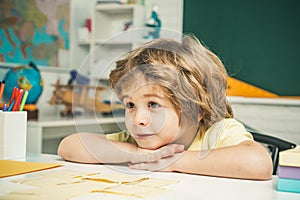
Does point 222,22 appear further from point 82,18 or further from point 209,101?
point 209,101

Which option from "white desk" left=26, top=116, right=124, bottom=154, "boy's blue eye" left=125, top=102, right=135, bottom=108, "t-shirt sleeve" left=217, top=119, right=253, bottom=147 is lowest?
"white desk" left=26, top=116, right=124, bottom=154

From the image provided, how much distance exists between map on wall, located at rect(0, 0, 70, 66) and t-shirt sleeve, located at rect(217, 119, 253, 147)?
1.80 m

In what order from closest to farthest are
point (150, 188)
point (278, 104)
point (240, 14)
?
point (150, 188) → point (278, 104) → point (240, 14)

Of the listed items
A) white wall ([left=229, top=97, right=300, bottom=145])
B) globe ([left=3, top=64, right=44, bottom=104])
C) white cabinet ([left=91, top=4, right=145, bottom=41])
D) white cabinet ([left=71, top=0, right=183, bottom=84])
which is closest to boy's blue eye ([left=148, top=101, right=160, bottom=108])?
globe ([left=3, top=64, right=44, bottom=104])

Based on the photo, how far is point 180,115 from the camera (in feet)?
2.95

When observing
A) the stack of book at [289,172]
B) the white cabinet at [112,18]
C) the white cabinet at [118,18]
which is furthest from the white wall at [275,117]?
the stack of book at [289,172]

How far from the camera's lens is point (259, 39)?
288 centimetres

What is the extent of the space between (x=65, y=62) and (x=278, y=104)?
1.47m

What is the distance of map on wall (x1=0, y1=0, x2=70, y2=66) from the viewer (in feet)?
8.25

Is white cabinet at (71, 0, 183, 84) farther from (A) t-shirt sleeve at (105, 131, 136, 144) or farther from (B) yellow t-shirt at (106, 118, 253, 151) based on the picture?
(B) yellow t-shirt at (106, 118, 253, 151)

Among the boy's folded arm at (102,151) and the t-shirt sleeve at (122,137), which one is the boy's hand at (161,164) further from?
the t-shirt sleeve at (122,137)

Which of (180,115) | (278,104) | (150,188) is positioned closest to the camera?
(150,188)

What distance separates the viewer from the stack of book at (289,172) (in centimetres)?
74

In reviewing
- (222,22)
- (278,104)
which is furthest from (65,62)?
(278,104)
